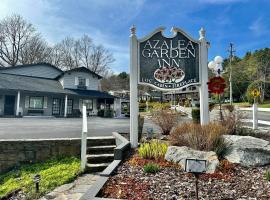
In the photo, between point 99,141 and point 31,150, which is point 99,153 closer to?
point 99,141

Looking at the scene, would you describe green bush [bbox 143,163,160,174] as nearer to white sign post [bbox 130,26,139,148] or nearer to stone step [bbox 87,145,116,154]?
white sign post [bbox 130,26,139,148]

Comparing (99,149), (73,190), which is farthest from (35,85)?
(73,190)

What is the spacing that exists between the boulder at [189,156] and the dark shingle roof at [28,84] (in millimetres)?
21879

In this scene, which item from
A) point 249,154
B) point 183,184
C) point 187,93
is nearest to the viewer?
point 183,184

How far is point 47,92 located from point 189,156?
76.5ft

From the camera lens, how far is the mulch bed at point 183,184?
13.1ft

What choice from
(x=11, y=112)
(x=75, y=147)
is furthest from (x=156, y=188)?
(x=11, y=112)

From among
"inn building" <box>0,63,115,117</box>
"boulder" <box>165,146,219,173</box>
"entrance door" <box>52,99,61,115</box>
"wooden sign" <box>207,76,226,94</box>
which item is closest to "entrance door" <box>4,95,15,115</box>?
"inn building" <box>0,63,115,117</box>

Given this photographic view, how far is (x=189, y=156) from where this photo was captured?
5.36 meters

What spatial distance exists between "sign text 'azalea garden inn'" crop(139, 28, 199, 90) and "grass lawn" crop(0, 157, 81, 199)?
3135mm

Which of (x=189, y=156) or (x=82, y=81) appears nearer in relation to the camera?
(x=189, y=156)

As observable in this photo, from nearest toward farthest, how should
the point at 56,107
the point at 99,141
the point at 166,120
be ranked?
1. the point at 99,141
2. the point at 166,120
3. the point at 56,107

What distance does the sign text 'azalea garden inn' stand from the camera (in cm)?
772

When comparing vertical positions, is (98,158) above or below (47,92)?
below
